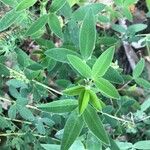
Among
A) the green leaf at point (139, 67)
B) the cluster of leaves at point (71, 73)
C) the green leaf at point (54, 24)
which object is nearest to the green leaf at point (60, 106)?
the cluster of leaves at point (71, 73)

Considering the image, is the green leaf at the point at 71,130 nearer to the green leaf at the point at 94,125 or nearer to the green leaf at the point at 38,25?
the green leaf at the point at 94,125

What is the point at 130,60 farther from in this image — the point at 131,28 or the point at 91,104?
the point at 91,104

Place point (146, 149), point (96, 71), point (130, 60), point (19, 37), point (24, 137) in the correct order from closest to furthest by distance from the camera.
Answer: point (96, 71) < point (146, 149) < point (19, 37) < point (24, 137) < point (130, 60)

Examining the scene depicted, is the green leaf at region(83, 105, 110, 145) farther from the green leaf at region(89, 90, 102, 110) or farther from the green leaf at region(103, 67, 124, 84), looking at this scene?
the green leaf at region(103, 67, 124, 84)

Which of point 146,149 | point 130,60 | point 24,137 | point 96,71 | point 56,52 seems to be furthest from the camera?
point 130,60

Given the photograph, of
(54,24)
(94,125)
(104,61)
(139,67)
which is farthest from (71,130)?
(139,67)

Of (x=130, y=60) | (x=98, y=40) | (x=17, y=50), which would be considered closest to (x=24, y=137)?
(x=17, y=50)

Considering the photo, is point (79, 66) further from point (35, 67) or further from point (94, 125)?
point (35, 67)

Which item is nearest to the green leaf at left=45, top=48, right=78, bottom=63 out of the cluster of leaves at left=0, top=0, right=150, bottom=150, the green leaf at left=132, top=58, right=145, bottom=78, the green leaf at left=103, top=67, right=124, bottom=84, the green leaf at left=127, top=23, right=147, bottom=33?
the cluster of leaves at left=0, top=0, right=150, bottom=150
